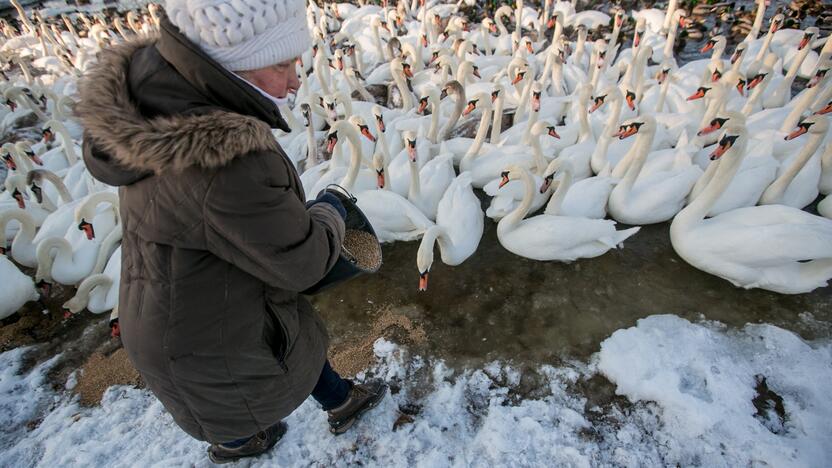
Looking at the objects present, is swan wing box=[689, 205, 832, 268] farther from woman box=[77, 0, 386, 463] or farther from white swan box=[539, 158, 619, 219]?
woman box=[77, 0, 386, 463]

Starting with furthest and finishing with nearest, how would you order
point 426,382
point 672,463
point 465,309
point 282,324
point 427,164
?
point 427,164 < point 465,309 < point 426,382 < point 672,463 < point 282,324

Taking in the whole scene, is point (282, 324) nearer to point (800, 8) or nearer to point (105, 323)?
point (105, 323)

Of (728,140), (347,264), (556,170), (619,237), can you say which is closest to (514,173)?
(556,170)

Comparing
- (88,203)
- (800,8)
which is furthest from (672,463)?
(800,8)

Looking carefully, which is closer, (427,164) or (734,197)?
(734,197)

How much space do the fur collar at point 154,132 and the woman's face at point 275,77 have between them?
0.76 feet

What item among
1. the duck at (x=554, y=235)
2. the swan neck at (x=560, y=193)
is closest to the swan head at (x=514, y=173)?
the duck at (x=554, y=235)

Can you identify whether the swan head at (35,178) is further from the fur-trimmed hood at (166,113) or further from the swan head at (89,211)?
the fur-trimmed hood at (166,113)

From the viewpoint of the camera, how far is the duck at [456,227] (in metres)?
4.81

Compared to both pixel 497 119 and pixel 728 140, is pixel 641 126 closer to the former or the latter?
pixel 728 140

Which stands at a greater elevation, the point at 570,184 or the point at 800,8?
the point at 800,8

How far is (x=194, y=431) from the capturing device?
2465 millimetres

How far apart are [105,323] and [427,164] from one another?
170 inches

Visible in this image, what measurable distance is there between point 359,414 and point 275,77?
9.17ft
